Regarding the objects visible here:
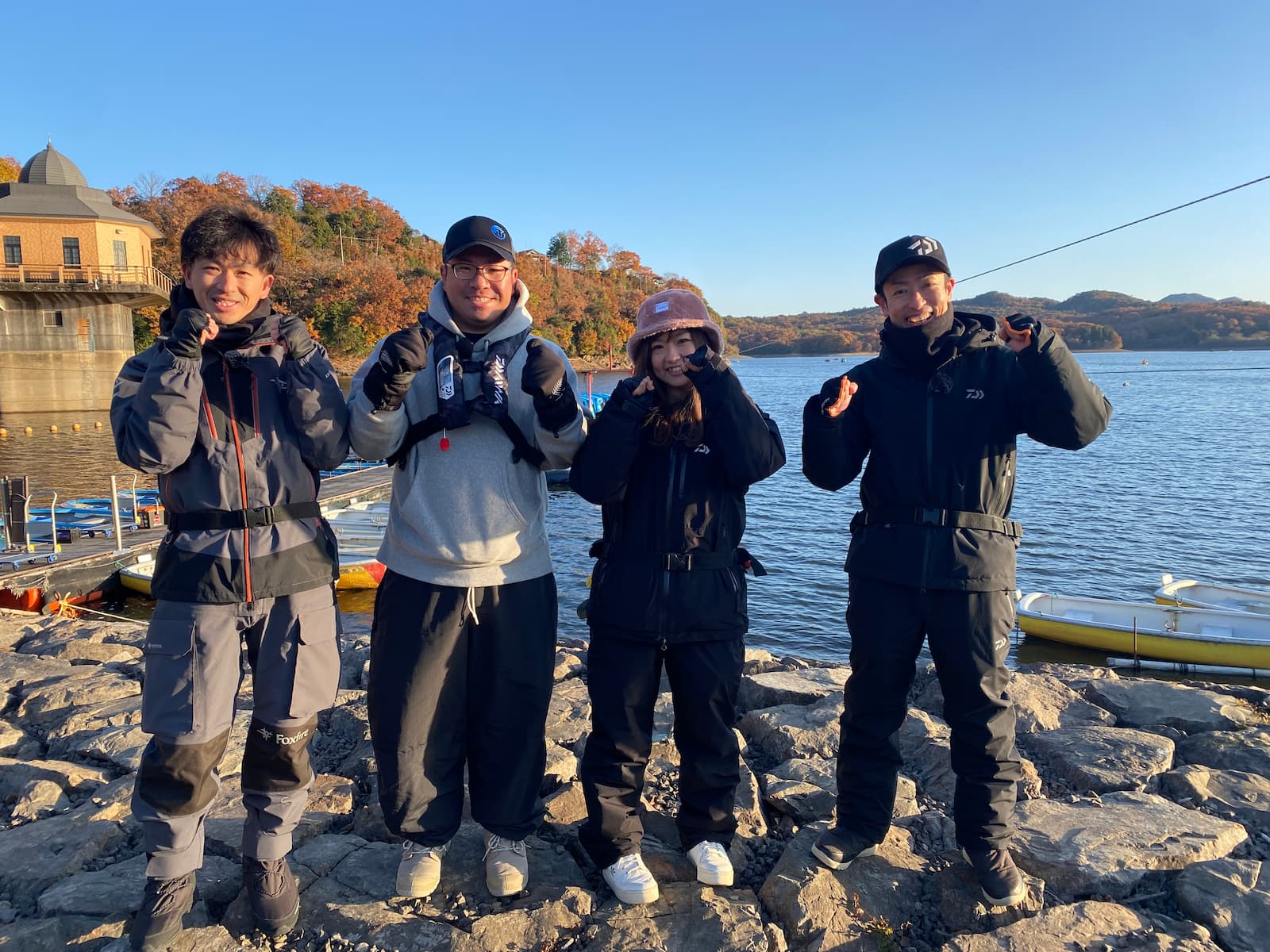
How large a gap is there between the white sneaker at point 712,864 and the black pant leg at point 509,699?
0.66 metres

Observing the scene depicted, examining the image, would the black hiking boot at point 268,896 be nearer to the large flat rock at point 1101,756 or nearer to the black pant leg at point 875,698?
the black pant leg at point 875,698

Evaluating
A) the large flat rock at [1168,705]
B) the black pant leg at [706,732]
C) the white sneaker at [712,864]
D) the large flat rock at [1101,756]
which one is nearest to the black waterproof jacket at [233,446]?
the black pant leg at [706,732]

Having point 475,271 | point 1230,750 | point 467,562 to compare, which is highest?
point 475,271

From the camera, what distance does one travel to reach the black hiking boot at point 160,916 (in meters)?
2.60

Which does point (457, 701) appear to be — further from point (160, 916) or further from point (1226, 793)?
→ point (1226, 793)

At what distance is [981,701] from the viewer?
2.79m

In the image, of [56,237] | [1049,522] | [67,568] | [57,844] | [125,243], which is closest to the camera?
[57,844]

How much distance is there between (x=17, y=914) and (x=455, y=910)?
1.68m

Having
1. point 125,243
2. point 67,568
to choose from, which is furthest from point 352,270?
point 67,568

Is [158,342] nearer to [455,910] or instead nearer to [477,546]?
[477,546]

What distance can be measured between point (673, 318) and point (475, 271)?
77 centimetres

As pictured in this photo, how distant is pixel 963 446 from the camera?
2889 mm

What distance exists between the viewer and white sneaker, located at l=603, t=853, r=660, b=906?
2.83 metres

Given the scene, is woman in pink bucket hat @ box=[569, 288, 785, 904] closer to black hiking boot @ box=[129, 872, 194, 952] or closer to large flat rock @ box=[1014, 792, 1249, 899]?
large flat rock @ box=[1014, 792, 1249, 899]
